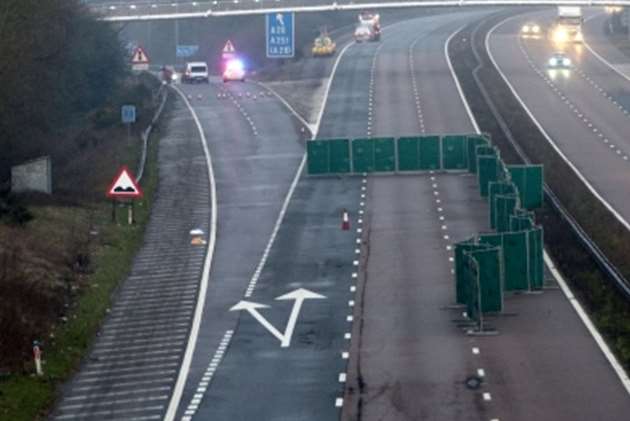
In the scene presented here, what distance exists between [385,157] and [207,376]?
35.0 m

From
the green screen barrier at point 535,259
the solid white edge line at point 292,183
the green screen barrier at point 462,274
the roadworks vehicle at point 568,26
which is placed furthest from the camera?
the roadworks vehicle at point 568,26

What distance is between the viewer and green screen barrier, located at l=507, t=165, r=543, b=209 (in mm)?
59656

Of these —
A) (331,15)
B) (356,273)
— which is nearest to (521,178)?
(356,273)

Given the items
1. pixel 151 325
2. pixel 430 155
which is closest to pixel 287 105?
pixel 430 155

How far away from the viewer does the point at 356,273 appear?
49.5m

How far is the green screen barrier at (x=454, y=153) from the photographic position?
232ft

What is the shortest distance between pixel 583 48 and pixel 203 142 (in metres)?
63.5

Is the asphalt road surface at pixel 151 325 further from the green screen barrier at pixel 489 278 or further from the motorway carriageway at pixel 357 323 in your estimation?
the green screen barrier at pixel 489 278

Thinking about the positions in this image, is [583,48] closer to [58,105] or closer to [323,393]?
[58,105]

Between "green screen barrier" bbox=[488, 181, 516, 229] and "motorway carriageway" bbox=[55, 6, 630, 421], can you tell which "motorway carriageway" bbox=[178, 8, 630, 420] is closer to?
"motorway carriageway" bbox=[55, 6, 630, 421]

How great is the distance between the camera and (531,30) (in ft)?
511

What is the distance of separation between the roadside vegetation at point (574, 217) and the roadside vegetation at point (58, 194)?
482 inches

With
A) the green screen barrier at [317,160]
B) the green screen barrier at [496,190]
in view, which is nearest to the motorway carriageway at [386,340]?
the green screen barrier at [496,190]

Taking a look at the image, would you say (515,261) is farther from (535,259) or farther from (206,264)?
(206,264)
